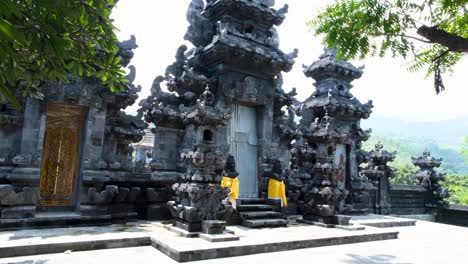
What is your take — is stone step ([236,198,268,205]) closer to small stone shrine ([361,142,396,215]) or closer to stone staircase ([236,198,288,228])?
stone staircase ([236,198,288,228])

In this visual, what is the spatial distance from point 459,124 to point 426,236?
227187 millimetres

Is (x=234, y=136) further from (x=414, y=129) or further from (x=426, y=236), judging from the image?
(x=414, y=129)

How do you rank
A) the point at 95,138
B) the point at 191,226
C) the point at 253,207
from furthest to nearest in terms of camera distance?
the point at 253,207, the point at 95,138, the point at 191,226

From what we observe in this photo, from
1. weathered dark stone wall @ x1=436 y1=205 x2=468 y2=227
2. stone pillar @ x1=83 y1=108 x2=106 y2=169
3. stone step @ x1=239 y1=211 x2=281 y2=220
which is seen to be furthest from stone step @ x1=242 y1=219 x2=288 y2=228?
weathered dark stone wall @ x1=436 y1=205 x2=468 y2=227

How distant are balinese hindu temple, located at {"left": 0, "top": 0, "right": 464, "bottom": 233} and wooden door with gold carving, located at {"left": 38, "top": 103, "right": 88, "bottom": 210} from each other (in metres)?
A: 0.03

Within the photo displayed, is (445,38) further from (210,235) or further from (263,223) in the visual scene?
(263,223)

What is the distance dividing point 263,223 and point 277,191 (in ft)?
6.21

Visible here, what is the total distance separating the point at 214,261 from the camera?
21.8 ft

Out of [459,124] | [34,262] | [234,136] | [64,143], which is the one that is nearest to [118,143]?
[64,143]

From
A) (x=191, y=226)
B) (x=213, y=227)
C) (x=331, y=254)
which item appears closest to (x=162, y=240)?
(x=191, y=226)

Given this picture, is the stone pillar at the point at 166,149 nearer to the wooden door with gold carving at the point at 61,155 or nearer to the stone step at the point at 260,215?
the wooden door with gold carving at the point at 61,155

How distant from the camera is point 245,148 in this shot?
1274cm

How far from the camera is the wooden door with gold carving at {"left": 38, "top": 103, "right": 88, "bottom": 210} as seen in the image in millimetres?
9586

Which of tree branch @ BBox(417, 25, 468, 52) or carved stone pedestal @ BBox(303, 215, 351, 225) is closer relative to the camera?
tree branch @ BBox(417, 25, 468, 52)
